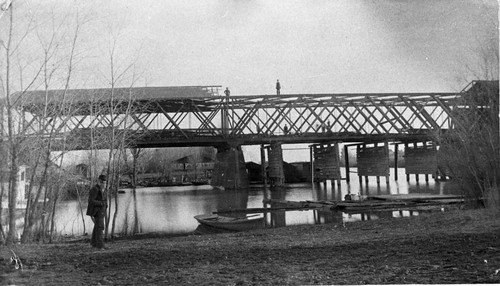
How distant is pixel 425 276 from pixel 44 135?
612 cm

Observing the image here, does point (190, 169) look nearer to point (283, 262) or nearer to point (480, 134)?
point (480, 134)

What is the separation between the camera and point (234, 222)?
1367 cm

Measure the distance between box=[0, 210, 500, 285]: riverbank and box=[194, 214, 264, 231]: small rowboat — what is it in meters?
5.58

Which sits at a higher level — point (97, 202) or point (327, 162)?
point (327, 162)

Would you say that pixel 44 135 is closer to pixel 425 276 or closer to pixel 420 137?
pixel 425 276

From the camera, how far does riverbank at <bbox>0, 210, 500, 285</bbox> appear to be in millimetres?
5223

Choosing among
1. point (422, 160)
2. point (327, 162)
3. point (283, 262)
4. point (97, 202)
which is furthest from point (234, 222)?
point (327, 162)

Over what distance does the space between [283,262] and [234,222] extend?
7609mm

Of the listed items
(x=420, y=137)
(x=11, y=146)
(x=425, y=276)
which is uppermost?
(x=420, y=137)

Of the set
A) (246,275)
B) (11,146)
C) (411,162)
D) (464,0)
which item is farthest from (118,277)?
(411,162)

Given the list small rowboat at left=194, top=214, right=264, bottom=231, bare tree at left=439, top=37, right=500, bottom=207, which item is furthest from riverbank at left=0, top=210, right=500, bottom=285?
small rowboat at left=194, top=214, right=264, bottom=231

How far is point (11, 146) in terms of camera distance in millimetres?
6453

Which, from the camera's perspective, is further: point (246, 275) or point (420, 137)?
point (420, 137)

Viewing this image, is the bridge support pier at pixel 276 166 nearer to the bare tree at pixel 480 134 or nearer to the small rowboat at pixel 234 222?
the small rowboat at pixel 234 222
